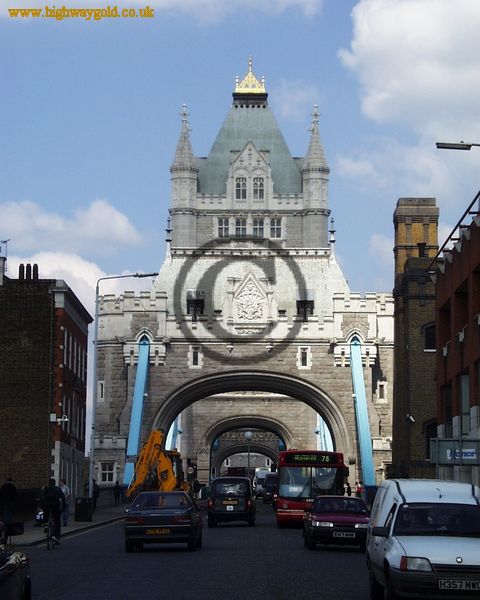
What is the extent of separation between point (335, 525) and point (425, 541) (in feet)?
43.0

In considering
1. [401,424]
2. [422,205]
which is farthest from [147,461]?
[422,205]

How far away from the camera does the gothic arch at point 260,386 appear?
70938mm

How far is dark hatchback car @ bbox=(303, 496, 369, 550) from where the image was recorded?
2778cm

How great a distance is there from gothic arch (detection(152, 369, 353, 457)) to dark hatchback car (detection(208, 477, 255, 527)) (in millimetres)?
28940

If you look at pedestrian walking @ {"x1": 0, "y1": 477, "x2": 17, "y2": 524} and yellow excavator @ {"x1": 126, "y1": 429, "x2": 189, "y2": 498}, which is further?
yellow excavator @ {"x1": 126, "y1": 429, "x2": 189, "y2": 498}

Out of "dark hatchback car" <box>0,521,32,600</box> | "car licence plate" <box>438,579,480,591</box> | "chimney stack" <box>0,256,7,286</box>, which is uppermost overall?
"chimney stack" <box>0,256,7,286</box>

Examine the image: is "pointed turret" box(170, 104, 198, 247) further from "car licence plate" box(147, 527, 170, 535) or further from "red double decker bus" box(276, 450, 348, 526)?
"car licence plate" box(147, 527, 170, 535)

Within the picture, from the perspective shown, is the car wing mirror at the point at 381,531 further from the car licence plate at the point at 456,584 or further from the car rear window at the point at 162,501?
the car rear window at the point at 162,501

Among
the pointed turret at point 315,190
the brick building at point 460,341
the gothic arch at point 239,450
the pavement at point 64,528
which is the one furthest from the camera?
the gothic arch at point 239,450

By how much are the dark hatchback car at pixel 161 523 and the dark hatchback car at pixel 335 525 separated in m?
2.56

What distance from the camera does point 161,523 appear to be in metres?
26.7

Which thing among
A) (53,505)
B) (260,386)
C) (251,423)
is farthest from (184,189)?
(53,505)

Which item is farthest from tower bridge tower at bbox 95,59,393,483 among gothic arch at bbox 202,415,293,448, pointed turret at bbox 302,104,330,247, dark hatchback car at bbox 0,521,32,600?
dark hatchback car at bbox 0,521,32,600

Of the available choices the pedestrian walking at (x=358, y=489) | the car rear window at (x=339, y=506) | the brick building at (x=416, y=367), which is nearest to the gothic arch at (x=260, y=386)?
the pedestrian walking at (x=358, y=489)
